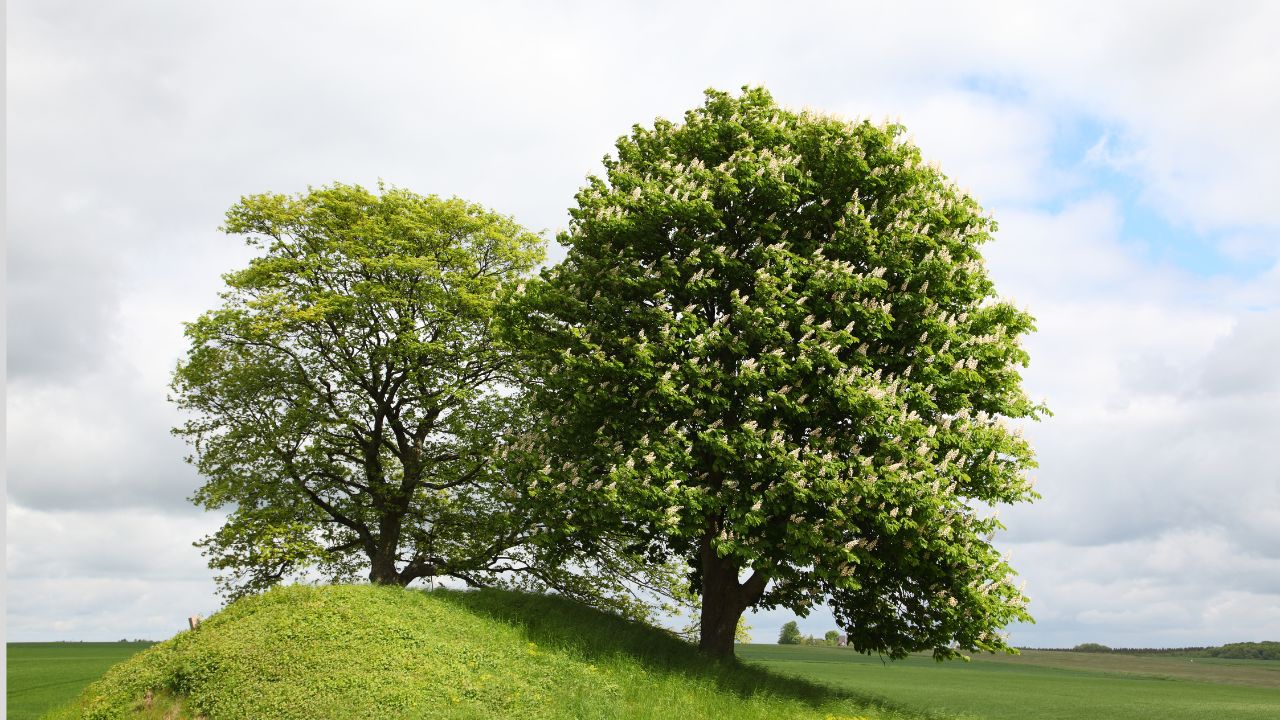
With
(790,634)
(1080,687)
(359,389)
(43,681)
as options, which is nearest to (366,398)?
(359,389)

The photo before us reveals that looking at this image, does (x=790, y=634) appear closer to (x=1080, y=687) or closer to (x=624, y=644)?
(x=1080, y=687)

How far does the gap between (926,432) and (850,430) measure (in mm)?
1860

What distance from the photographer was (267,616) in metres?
20.8

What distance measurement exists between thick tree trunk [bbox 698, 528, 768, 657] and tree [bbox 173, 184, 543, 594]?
7790 mm

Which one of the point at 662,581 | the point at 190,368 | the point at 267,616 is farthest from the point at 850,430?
the point at 190,368

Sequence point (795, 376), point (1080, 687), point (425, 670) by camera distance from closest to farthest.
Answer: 1. point (425, 670)
2. point (795, 376)
3. point (1080, 687)

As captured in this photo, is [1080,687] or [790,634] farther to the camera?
[790,634]

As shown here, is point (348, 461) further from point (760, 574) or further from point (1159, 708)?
point (1159, 708)

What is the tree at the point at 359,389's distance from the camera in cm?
2916

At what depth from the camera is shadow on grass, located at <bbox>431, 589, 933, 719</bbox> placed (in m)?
20.7

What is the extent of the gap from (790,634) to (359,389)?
50599mm

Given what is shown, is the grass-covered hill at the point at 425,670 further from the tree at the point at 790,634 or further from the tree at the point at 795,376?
the tree at the point at 790,634

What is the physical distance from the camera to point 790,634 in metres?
70.5

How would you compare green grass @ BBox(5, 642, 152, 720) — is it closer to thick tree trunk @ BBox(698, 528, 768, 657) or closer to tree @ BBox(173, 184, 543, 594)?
tree @ BBox(173, 184, 543, 594)
